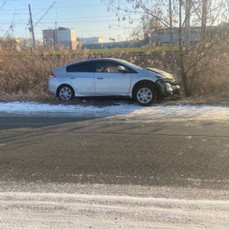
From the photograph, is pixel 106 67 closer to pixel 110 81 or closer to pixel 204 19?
pixel 110 81

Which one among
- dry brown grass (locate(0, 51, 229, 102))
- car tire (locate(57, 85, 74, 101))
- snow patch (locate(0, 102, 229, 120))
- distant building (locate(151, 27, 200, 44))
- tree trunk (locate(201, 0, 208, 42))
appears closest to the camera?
snow patch (locate(0, 102, 229, 120))

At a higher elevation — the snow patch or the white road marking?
the snow patch

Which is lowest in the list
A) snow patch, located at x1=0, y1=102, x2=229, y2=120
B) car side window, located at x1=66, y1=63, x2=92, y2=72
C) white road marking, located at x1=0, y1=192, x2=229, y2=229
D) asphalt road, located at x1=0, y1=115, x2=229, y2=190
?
white road marking, located at x1=0, y1=192, x2=229, y2=229

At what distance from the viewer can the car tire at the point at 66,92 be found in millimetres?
9586

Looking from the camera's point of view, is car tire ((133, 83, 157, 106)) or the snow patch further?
car tire ((133, 83, 157, 106))

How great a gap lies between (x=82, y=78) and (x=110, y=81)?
3.42ft

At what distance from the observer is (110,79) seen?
910 centimetres

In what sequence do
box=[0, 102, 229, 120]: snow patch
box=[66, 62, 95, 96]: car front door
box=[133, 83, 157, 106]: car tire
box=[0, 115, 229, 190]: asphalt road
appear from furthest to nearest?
box=[66, 62, 95, 96]: car front door
box=[133, 83, 157, 106]: car tire
box=[0, 102, 229, 120]: snow patch
box=[0, 115, 229, 190]: asphalt road

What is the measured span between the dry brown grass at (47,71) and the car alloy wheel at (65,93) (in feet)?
2.15

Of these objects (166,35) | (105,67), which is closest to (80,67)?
(105,67)

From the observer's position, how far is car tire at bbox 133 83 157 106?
8.81 m

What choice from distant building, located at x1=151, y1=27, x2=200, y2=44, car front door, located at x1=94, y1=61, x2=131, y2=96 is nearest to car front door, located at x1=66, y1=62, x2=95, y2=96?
car front door, located at x1=94, y1=61, x2=131, y2=96

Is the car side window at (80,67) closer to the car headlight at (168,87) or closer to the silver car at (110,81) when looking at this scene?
the silver car at (110,81)

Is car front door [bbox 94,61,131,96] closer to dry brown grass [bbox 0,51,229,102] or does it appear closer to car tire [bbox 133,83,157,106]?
car tire [bbox 133,83,157,106]
